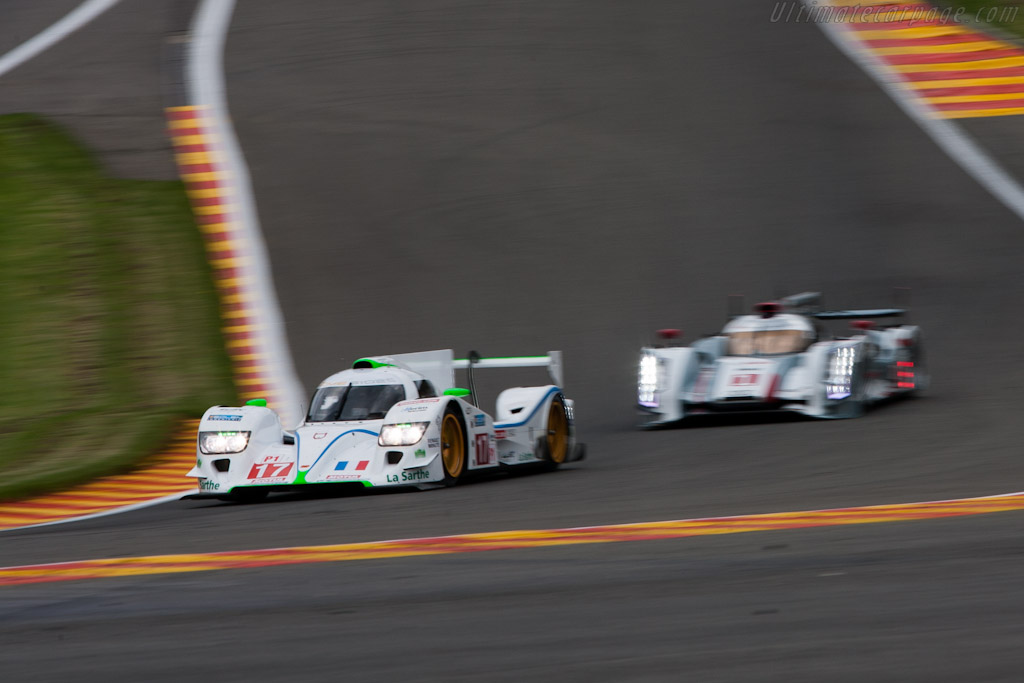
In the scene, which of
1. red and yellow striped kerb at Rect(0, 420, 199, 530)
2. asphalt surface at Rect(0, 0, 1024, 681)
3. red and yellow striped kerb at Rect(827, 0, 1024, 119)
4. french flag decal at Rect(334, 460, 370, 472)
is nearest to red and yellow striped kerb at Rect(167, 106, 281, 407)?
asphalt surface at Rect(0, 0, 1024, 681)

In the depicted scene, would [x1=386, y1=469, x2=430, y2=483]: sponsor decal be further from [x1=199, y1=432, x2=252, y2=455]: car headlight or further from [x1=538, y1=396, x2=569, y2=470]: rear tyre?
[x1=538, y1=396, x2=569, y2=470]: rear tyre

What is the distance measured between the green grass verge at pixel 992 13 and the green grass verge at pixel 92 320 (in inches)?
713

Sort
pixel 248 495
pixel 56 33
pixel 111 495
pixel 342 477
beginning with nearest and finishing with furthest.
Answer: pixel 342 477 < pixel 248 495 < pixel 111 495 < pixel 56 33

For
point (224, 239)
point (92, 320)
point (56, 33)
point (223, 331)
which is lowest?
point (223, 331)

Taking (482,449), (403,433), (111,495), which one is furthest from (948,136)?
(111,495)

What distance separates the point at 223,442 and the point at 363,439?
1.10 m

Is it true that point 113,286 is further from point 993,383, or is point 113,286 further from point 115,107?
point 993,383

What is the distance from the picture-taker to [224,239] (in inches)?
771

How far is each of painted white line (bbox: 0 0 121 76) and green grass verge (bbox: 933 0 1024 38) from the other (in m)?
19.9

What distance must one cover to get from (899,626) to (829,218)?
1648 centimetres

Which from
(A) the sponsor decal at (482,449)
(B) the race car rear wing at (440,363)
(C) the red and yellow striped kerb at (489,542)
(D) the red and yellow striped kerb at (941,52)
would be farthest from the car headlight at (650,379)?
(D) the red and yellow striped kerb at (941,52)

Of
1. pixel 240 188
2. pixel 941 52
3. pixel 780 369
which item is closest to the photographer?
pixel 780 369

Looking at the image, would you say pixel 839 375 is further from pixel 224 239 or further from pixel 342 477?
pixel 224 239

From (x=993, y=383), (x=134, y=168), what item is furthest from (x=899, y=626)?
(x=134, y=168)
